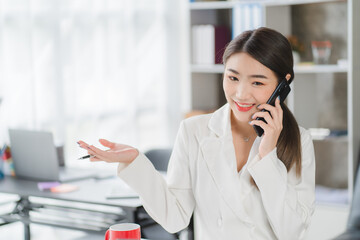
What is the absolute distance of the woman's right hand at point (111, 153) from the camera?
157 centimetres

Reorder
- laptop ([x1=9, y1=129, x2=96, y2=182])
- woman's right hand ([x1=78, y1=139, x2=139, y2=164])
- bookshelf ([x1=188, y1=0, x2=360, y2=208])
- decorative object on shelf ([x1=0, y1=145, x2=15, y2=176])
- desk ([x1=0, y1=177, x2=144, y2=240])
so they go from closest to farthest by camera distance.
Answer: woman's right hand ([x1=78, y1=139, x2=139, y2=164])
desk ([x1=0, y1=177, x2=144, y2=240])
laptop ([x1=9, y1=129, x2=96, y2=182])
decorative object on shelf ([x1=0, y1=145, x2=15, y2=176])
bookshelf ([x1=188, y1=0, x2=360, y2=208])

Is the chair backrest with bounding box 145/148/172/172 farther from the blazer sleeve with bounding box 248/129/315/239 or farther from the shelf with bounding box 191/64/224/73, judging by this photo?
the blazer sleeve with bounding box 248/129/315/239

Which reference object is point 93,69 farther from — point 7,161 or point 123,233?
point 123,233

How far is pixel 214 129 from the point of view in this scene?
1960 mm

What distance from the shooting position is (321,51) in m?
3.84

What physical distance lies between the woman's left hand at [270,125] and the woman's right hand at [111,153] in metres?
0.40

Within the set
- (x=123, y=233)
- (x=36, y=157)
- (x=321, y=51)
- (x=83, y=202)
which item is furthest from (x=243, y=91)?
(x=321, y=51)

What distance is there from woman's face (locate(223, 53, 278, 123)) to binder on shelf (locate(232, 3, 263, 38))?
84.6 inches

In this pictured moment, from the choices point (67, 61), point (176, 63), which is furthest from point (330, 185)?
point (67, 61)

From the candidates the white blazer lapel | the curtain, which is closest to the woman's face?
the white blazer lapel

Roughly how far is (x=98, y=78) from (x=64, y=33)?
1.54 ft

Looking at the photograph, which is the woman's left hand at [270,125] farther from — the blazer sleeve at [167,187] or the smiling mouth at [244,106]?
the blazer sleeve at [167,187]

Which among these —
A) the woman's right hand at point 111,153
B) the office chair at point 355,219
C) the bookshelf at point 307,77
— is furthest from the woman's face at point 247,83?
the bookshelf at point 307,77

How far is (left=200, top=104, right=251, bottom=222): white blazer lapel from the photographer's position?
1836mm
